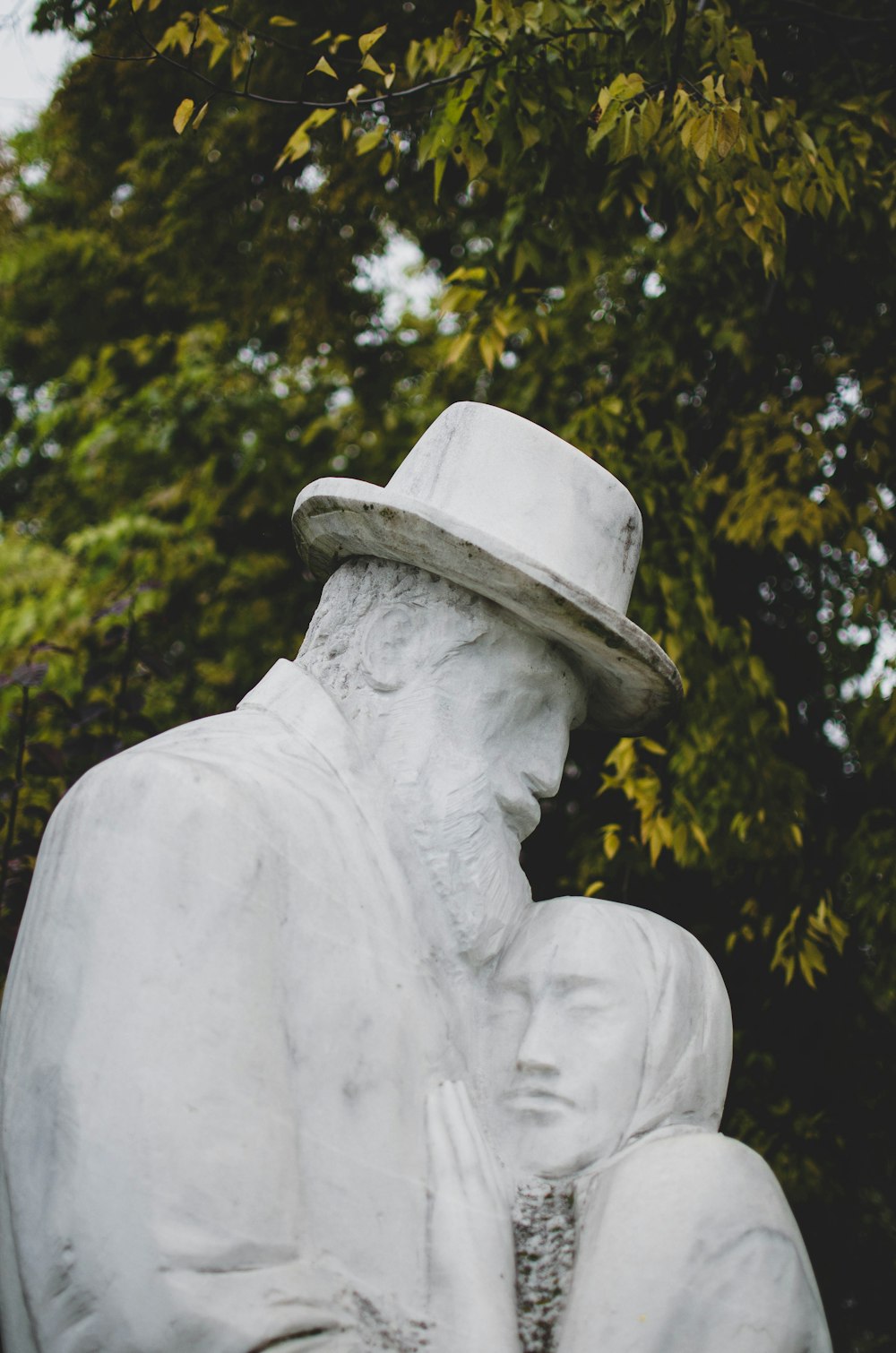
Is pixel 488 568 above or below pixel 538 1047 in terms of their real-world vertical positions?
above

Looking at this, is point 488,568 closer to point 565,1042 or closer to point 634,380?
point 565,1042

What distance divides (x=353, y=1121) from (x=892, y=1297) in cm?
367

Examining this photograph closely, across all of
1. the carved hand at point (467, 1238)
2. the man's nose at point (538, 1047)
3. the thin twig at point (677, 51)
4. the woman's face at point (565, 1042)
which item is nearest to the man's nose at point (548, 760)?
the woman's face at point (565, 1042)

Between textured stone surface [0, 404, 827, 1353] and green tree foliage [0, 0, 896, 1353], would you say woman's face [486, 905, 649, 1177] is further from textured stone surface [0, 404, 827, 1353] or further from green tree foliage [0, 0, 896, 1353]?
green tree foliage [0, 0, 896, 1353]

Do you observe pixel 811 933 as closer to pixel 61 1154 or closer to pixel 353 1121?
pixel 353 1121

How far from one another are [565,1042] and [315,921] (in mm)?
447

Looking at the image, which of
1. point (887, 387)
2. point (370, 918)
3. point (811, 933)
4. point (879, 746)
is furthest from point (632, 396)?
point (370, 918)

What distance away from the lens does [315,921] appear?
2.00 metres

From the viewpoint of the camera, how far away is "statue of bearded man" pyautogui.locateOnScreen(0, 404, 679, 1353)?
1.71 meters

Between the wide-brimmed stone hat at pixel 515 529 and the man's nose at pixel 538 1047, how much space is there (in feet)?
2.03

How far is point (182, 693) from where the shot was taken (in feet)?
20.8

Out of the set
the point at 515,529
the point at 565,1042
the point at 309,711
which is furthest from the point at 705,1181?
the point at 515,529

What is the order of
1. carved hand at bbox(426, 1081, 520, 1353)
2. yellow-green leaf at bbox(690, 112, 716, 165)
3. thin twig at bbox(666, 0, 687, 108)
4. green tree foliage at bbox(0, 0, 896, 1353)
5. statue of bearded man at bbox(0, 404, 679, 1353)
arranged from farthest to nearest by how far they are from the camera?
green tree foliage at bbox(0, 0, 896, 1353) → thin twig at bbox(666, 0, 687, 108) → yellow-green leaf at bbox(690, 112, 716, 165) → carved hand at bbox(426, 1081, 520, 1353) → statue of bearded man at bbox(0, 404, 679, 1353)

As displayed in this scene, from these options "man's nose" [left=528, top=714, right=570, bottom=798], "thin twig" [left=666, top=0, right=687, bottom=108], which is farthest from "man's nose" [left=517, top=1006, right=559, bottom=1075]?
"thin twig" [left=666, top=0, right=687, bottom=108]
